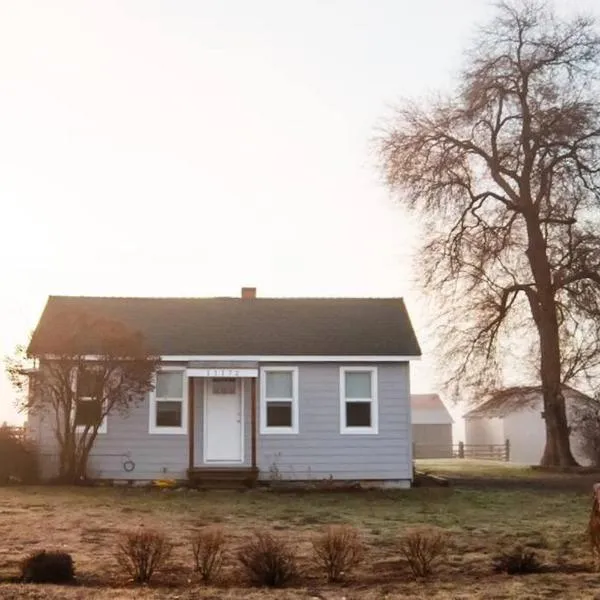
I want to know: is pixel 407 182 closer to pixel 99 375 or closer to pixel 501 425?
pixel 99 375

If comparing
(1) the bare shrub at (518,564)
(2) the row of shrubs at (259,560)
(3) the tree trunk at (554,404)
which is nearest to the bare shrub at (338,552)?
(2) the row of shrubs at (259,560)

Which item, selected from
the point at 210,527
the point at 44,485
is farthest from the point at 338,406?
the point at 210,527

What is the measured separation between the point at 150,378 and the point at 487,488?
27.7 ft

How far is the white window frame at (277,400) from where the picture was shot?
68.3 feet

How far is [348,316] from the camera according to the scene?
23.2 metres

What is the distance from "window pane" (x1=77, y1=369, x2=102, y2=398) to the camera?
1948cm

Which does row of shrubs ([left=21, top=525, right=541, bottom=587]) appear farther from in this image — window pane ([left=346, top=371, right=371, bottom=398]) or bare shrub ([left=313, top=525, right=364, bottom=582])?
window pane ([left=346, top=371, right=371, bottom=398])

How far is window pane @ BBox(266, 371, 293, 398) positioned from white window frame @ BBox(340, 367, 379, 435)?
1276 mm

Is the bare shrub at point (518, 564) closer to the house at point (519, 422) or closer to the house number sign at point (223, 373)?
the house number sign at point (223, 373)

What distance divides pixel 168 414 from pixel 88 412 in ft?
6.18

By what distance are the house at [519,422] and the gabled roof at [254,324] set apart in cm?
1074

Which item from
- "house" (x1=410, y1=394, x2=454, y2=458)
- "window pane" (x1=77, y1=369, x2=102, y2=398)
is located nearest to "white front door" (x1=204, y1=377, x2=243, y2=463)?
"window pane" (x1=77, y1=369, x2=102, y2=398)

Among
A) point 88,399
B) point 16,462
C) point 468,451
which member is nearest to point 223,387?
point 88,399

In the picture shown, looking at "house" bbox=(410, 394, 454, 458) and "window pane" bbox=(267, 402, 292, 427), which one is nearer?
"window pane" bbox=(267, 402, 292, 427)
